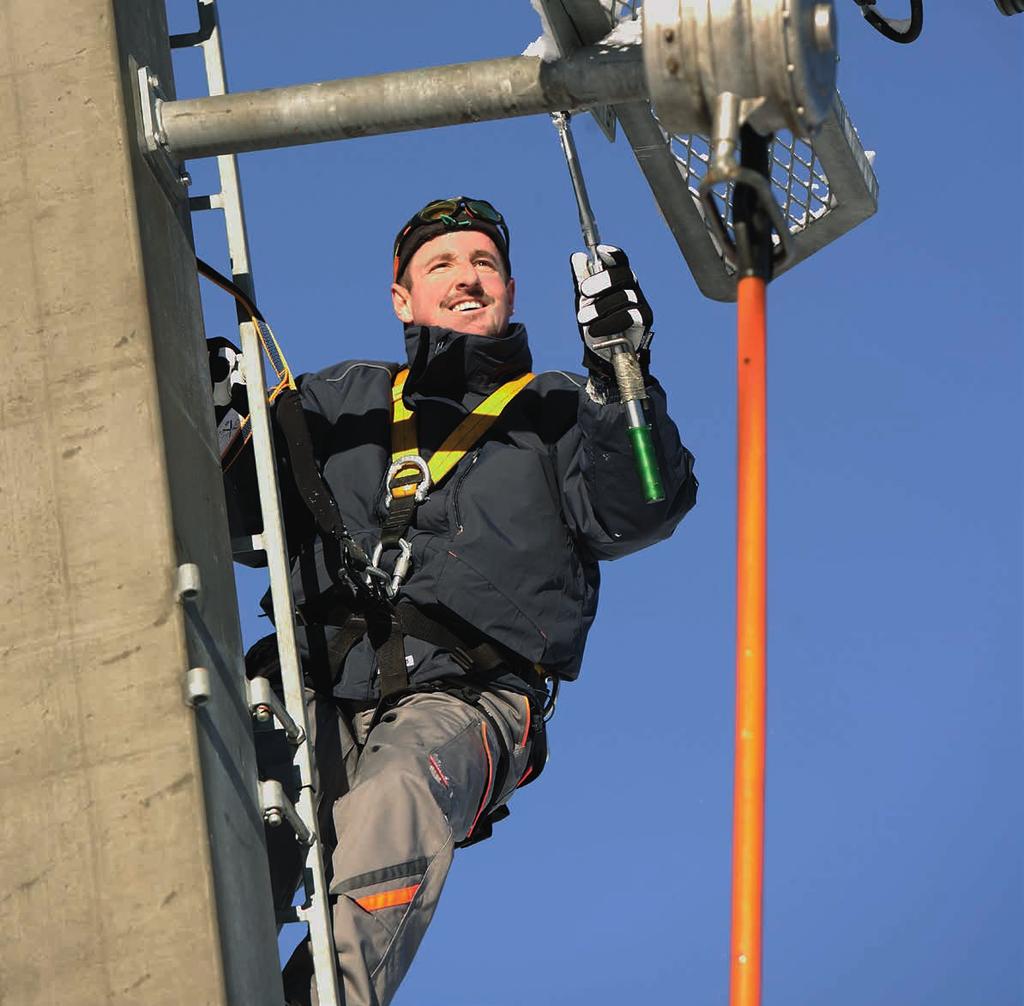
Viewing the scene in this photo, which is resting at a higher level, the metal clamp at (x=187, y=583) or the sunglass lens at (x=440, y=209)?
the sunglass lens at (x=440, y=209)

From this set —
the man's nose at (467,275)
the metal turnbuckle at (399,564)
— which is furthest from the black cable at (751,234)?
the man's nose at (467,275)

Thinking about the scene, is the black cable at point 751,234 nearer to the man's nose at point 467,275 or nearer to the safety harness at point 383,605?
the safety harness at point 383,605

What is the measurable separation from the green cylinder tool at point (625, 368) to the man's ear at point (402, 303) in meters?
1.80

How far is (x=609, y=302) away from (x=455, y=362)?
128 centimetres

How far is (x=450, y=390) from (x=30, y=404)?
2527mm

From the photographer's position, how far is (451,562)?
6.79 meters

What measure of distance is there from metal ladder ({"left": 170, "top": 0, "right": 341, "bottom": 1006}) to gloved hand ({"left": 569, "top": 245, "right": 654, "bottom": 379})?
96cm

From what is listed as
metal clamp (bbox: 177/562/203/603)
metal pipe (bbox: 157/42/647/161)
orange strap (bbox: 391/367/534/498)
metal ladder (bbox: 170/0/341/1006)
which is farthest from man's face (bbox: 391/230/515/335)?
metal clamp (bbox: 177/562/203/603)

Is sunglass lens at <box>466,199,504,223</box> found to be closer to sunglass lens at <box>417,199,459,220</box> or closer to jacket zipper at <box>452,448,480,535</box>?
sunglass lens at <box>417,199,459,220</box>

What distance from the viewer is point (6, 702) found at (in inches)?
193

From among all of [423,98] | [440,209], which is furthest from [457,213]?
[423,98]

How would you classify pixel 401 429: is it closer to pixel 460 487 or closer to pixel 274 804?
pixel 460 487

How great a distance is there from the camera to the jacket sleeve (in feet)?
21.7

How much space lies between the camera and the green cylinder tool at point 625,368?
5723 millimetres
